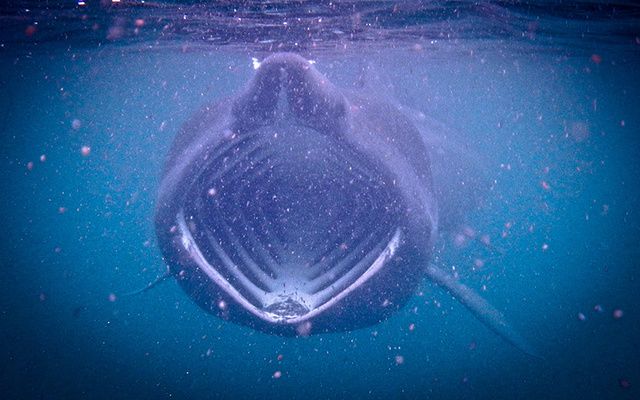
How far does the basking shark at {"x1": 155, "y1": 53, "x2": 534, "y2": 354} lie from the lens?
10.1 feet

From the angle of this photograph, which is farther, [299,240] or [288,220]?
[288,220]

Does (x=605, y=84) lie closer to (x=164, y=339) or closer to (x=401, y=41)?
(x=401, y=41)

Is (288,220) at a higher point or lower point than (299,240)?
higher

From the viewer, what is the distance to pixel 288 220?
5.52m

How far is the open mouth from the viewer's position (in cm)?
340

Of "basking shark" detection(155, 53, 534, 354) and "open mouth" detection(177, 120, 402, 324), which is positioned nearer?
"basking shark" detection(155, 53, 534, 354)

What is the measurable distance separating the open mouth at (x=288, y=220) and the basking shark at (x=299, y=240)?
0.05ft

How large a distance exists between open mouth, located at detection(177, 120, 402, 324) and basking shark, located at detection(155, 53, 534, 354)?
15 mm

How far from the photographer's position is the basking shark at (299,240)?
309 cm

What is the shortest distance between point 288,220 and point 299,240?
1.41 feet

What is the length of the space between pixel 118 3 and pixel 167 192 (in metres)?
7.96

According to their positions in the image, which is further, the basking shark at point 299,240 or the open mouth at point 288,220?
the open mouth at point 288,220

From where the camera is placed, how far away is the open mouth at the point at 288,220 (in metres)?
3.40

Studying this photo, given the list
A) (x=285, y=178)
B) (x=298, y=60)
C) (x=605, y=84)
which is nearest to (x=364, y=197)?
(x=285, y=178)
